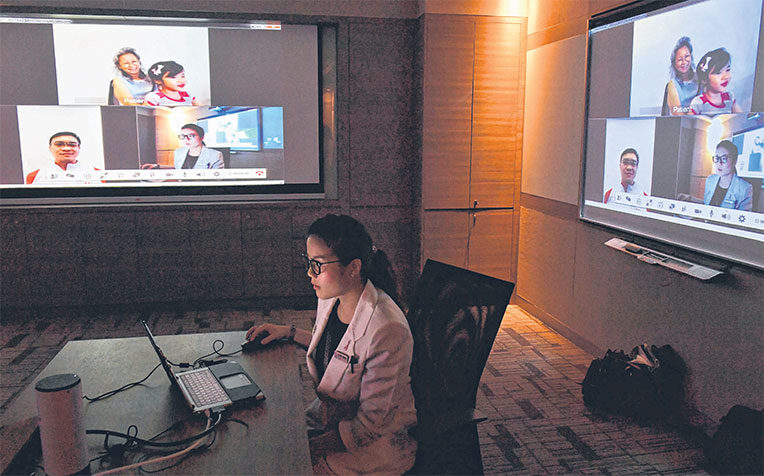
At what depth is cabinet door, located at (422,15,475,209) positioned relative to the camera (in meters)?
4.81

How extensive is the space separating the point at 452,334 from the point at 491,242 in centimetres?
322

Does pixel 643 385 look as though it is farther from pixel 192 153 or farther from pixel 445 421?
pixel 192 153

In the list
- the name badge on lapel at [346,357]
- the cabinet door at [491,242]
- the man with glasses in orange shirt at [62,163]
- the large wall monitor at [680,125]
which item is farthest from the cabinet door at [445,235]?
the name badge on lapel at [346,357]

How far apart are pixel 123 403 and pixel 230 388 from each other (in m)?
0.30

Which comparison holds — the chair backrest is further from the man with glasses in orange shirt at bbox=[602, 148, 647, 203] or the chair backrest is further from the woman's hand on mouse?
the man with glasses in orange shirt at bbox=[602, 148, 647, 203]

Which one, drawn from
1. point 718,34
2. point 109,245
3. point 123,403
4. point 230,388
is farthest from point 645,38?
point 109,245

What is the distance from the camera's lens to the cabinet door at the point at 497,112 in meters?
4.86

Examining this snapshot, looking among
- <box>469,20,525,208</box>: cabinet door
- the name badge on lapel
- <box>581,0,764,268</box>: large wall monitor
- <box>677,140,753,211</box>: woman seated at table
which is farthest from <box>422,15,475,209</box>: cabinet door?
the name badge on lapel

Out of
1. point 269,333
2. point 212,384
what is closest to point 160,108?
point 269,333

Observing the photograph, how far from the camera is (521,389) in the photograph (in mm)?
3580

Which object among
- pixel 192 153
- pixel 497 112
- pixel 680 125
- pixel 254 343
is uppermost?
pixel 497 112

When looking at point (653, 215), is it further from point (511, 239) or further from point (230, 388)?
point (230, 388)

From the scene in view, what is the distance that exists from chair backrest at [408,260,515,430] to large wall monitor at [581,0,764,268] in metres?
1.57

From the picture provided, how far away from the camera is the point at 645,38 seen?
3.44 meters
